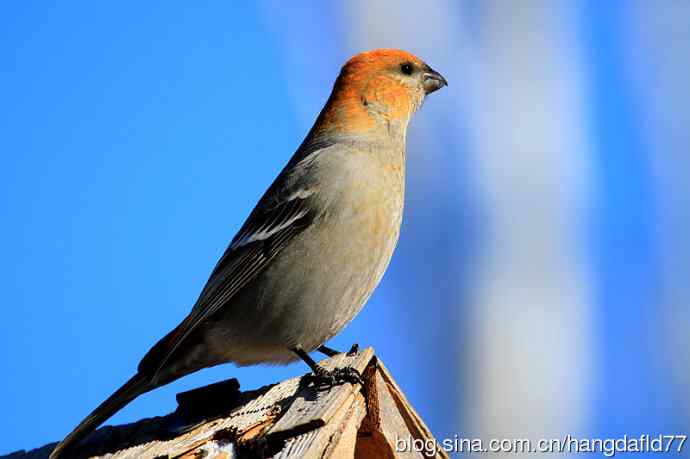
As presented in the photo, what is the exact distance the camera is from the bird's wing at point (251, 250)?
4301mm

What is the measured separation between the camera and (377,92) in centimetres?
532

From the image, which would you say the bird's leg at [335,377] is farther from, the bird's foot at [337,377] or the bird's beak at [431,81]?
the bird's beak at [431,81]

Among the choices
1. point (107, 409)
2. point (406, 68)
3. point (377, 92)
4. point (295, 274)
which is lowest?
point (107, 409)

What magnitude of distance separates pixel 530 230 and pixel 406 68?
8.55 ft

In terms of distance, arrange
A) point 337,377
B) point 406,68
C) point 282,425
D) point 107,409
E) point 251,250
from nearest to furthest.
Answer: point 282,425 → point 337,377 → point 107,409 → point 251,250 → point 406,68

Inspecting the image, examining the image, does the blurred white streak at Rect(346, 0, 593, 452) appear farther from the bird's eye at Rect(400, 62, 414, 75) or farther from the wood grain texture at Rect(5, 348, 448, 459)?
the wood grain texture at Rect(5, 348, 448, 459)

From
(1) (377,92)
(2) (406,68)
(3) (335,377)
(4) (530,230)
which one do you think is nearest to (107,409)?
(3) (335,377)

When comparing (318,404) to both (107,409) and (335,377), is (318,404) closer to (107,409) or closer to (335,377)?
(335,377)

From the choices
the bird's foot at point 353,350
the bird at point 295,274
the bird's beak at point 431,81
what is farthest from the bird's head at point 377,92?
the bird's foot at point 353,350

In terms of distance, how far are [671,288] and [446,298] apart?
1.83 metres

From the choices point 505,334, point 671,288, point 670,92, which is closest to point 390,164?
point 505,334

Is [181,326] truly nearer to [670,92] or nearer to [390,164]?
[390,164]

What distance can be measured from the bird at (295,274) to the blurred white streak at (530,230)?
8.48 feet

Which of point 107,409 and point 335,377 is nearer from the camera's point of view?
point 335,377
